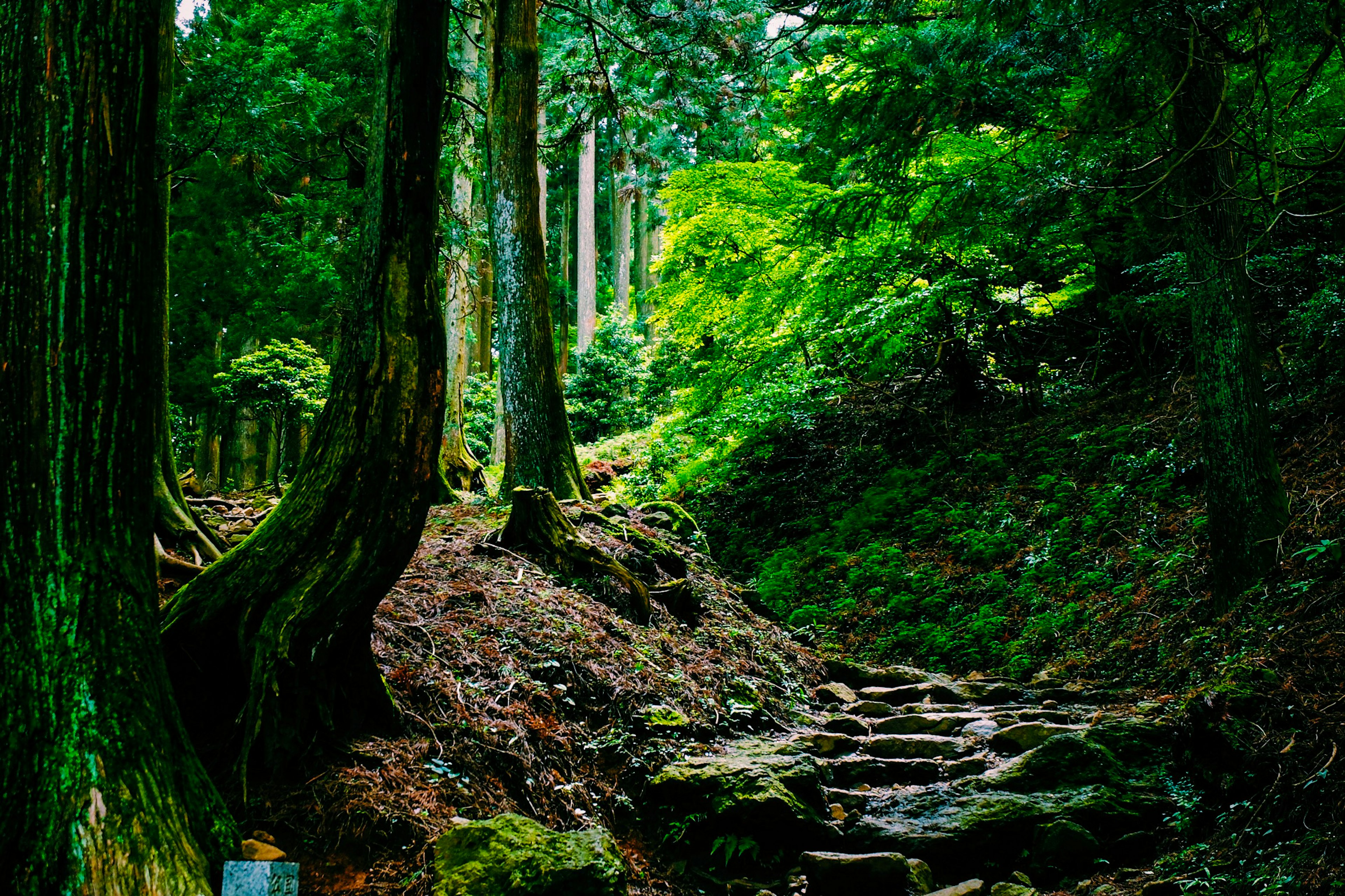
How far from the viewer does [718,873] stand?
12.7ft

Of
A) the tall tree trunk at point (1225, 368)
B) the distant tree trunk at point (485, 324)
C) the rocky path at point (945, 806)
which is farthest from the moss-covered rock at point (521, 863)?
the distant tree trunk at point (485, 324)

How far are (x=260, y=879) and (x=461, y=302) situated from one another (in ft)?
40.3

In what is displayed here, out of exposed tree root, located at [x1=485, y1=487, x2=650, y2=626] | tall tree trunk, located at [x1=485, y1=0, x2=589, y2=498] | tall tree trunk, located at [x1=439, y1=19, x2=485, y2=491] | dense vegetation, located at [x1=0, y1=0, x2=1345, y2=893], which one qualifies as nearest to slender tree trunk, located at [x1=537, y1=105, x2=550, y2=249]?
tall tree trunk, located at [x1=485, y1=0, x2=589, y2=498]

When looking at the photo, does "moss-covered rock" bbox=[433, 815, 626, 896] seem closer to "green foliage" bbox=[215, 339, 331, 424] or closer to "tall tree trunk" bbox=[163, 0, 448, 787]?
"tall tree trunk" bbox=[163, 0, 448, 787]

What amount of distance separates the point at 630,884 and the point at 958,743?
2480 millimetres

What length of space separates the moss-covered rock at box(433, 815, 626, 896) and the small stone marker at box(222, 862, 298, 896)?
2.46 ft

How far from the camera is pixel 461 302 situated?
13.6m

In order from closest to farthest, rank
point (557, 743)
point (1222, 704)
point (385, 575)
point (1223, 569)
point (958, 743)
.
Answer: point (385, 575) < point (1222, 704) < point (557, 743) < point (958, 743) < point (1223, 569)

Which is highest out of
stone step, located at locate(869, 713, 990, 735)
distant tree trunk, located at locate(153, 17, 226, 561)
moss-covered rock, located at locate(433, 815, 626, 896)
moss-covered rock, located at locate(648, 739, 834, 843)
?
distant tree trunk, located at locate(153, 17, 226, 561)

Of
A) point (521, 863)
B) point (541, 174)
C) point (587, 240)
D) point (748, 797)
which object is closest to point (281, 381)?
point (748, 797)

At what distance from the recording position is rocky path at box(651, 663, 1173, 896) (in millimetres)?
3547

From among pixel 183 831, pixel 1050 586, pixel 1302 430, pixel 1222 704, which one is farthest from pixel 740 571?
pixel 183 831

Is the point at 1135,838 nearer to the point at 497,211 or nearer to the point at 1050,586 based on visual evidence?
the point at 1050,586

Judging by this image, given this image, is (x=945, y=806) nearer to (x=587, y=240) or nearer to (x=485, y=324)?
(x=485, y=324)
